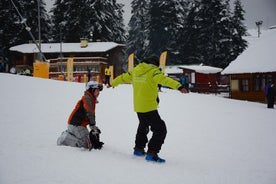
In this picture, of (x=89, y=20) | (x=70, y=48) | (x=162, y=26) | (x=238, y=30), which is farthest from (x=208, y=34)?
(x=70, y=48)

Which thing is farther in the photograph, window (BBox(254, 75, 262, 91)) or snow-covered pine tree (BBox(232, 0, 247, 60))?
snow-covered pine tree (BBox(232, 0, 247, 60))

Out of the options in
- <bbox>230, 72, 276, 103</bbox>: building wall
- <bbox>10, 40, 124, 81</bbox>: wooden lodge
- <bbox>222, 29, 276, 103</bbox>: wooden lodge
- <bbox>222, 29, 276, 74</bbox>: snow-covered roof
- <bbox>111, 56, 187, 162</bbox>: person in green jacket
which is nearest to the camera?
<bbox>111, 56, 187, 162</bbox>: person in green jacket

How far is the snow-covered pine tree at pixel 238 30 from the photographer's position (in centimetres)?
4722

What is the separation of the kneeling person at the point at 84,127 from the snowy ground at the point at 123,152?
21cm

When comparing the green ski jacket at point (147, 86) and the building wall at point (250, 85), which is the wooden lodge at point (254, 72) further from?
the green ski jacket at point (147, 86)

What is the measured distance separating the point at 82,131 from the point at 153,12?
181 feet

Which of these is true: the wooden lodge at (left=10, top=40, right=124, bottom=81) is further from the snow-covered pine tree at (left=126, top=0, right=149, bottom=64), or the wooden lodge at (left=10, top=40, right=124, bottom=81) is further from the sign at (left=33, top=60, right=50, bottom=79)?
the snow-covered pine tree at (left=126, top=0, right=149, bottom=64)

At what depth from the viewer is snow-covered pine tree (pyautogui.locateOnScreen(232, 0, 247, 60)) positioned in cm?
4722

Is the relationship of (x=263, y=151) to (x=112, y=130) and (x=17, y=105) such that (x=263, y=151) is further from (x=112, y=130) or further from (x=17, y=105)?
(x=17, y=105)

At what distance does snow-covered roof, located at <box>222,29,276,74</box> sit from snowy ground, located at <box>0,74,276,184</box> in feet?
55.0

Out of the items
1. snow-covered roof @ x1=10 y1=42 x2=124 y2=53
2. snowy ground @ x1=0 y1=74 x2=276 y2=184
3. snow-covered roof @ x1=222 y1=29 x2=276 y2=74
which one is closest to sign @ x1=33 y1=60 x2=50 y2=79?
snowy ground @ x1=0 y1=74 x2=276 y2=184

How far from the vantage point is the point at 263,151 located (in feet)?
21.0

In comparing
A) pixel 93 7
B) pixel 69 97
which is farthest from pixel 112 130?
pixel 93 7

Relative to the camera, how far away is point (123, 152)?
18.3ft
